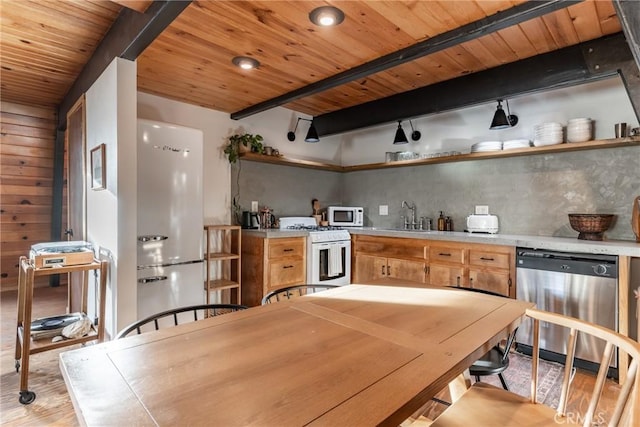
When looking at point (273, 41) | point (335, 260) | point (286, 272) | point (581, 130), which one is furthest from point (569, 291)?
point (273, 41)

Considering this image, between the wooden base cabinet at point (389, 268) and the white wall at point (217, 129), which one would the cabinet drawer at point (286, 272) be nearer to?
the wooden base cabinet at point (389, 268)

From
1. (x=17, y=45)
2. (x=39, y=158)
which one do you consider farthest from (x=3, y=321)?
(x=17, y=45)

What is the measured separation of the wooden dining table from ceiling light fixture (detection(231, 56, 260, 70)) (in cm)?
203

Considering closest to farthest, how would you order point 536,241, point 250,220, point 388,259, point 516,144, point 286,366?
point 286,366 → point 536,241 → point 516,144 → point 388,259 → point 250,220

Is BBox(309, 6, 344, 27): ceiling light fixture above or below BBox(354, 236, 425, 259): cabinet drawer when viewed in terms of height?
above

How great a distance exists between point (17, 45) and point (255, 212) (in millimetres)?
2449

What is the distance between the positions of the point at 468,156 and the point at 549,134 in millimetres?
691

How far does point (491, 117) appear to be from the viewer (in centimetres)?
341

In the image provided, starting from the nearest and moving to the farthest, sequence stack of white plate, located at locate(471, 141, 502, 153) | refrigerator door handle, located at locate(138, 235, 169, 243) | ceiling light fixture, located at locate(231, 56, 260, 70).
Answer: ceiling light fixture, located at locate(231, 56, 260, 70) → refrigerator door handle, located at locate(138, 235, 169, 243) → stack of white plate, located at locate(471, 141, 502, 153)

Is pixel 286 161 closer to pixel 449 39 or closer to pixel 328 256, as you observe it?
pixel 328 256

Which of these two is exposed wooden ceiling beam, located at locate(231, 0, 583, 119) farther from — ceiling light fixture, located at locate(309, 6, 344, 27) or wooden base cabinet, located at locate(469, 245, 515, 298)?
wooden base cabinet, located at locate(469, 245, 515, 298)

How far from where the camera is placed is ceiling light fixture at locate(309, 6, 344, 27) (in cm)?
189

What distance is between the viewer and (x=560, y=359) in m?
2.47

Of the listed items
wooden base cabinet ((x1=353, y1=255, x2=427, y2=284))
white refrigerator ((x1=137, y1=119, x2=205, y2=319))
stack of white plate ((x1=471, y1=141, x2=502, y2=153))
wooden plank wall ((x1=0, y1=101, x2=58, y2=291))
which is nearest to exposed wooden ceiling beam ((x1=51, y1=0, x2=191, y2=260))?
white refrigerator ((x1=137, y1=119, x2=205, y2=319))
